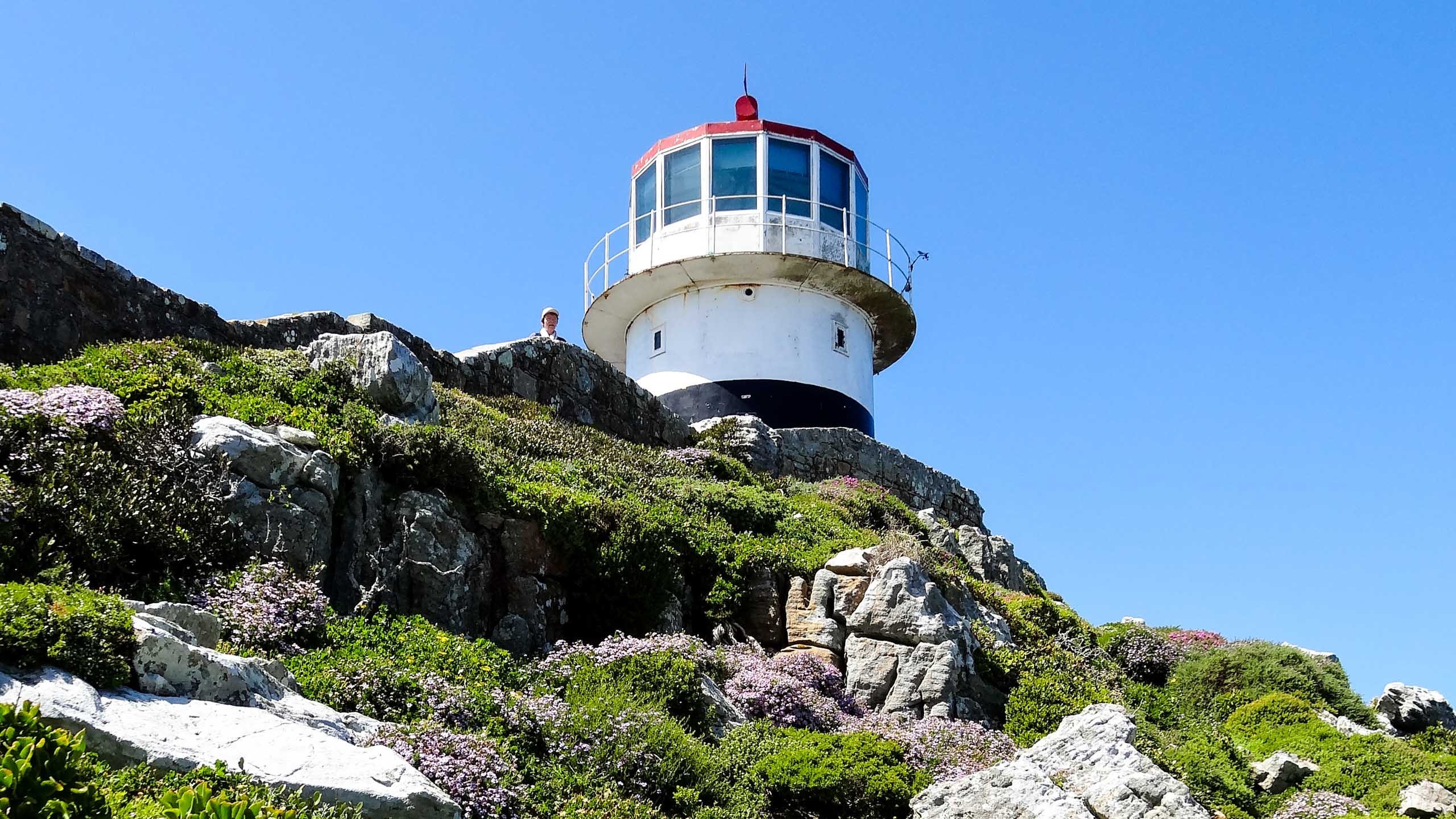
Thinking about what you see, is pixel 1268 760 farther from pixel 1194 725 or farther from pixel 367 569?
pixel 367 569

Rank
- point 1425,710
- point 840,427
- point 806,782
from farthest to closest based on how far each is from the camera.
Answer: point 840,427, point 1425,710, point 806,782

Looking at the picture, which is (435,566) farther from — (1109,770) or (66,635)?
(1109,770)

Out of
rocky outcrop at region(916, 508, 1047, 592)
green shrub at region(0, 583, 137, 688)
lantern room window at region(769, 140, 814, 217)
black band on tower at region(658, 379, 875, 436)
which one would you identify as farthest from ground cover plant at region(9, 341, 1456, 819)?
lantern room window at region(769, 140, 814, 217)

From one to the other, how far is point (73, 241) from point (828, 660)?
7.47 m

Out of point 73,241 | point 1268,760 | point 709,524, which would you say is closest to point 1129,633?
point 1268,760

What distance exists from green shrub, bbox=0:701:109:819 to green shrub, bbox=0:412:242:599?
97.2 inches

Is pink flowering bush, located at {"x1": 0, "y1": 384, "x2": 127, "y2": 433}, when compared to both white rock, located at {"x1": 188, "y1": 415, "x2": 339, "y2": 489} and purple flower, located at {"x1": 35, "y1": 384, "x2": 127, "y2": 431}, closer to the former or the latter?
purple flower, located at {"x1": 35, "y1": 384, "x2": 127, "y2": 431}

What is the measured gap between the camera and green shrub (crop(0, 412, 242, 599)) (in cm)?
788

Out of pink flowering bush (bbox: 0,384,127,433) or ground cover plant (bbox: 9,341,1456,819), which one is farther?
pink flowering bush (bbox: 0,384,127,433)

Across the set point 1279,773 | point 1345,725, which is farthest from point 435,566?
point 1345,725

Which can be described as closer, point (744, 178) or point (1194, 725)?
point (1194, 725)

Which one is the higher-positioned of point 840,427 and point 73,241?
point 840,427

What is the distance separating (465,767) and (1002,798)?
11.7 feet

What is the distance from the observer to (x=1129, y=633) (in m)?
15.4
